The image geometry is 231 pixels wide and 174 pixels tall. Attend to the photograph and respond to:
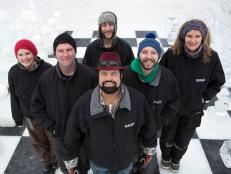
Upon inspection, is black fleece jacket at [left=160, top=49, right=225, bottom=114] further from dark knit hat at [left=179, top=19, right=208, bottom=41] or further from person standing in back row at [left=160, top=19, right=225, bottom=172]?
dark knit hat at [left=179, top=19, right=208, bottom=41]

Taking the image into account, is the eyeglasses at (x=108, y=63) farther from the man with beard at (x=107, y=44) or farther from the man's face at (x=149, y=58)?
the man with beard at (x=107, y=44)

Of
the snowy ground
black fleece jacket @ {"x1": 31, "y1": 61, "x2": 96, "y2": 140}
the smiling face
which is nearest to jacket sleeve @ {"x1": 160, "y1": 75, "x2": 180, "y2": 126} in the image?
black fleece jacket @ {"x1": 31, "y1": 61, "x2": 96, "y2": 140}

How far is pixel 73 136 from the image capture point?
5.64 ft

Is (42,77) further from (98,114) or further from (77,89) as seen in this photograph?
(98,114)

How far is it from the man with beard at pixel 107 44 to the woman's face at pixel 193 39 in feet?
2.44

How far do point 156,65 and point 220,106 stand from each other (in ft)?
5.68

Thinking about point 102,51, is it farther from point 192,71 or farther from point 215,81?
point 215,81

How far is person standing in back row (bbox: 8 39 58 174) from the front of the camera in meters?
1.98

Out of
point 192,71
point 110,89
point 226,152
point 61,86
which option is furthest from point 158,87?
point 226,152

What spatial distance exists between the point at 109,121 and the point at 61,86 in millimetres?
441

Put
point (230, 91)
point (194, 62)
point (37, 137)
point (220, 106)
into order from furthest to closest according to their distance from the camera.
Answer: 1. point (230, 91)
2. point (220, 106)
3. point (37, 137)
4. point (194, 62)

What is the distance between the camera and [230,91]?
3561 millimetres

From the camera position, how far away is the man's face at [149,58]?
179 centimetres

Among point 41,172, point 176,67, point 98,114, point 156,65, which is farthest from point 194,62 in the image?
point 41,172
